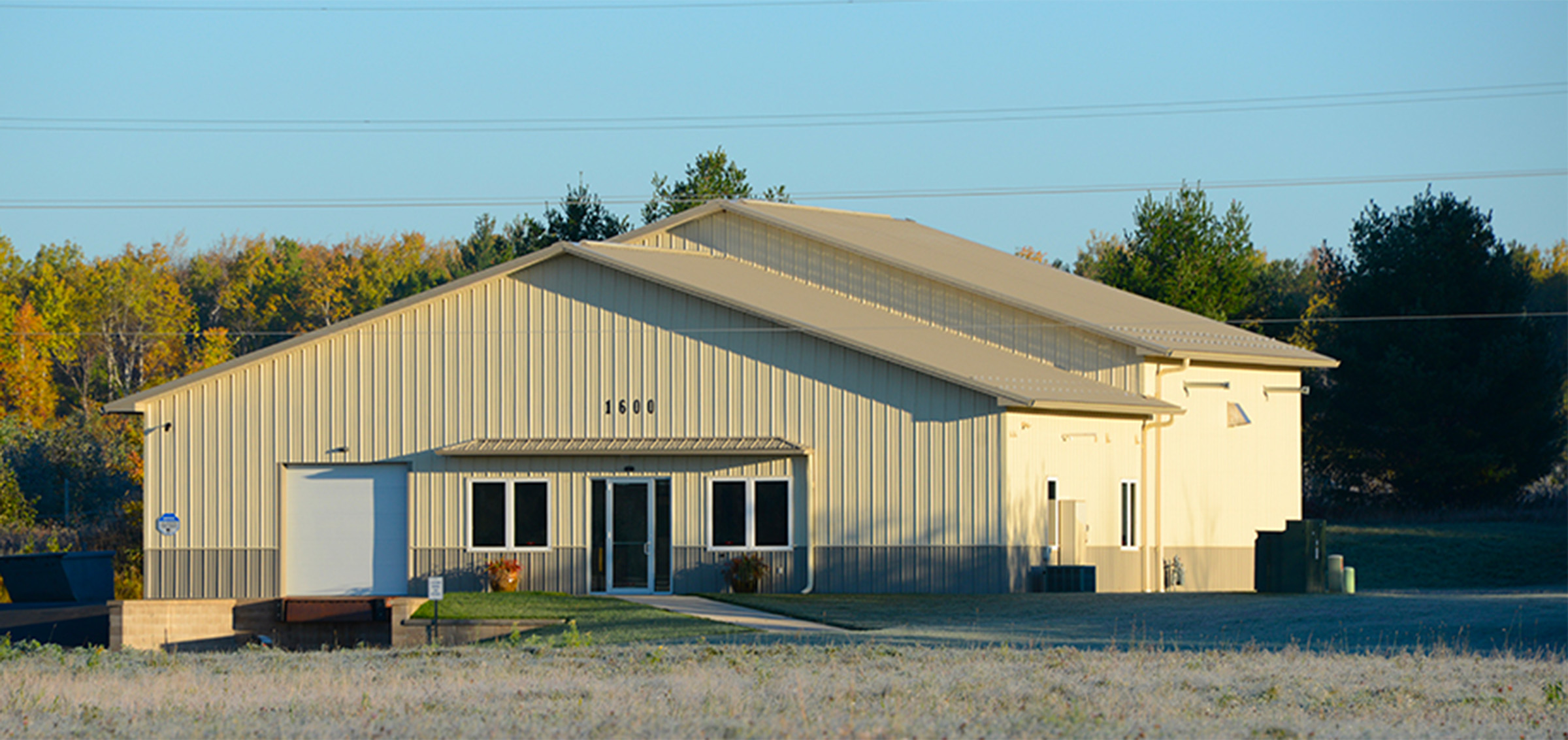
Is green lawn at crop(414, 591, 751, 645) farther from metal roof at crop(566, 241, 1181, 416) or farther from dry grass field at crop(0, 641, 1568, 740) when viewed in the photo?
metal roof at crop(566, 241, 1181, 416)

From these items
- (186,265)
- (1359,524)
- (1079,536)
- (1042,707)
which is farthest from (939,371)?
(186,265)

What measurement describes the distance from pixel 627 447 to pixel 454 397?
132 inches

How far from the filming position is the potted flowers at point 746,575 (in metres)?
30.0

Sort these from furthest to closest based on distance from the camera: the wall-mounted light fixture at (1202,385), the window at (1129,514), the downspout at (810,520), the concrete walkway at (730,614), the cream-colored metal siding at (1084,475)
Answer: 1. the wall-mounted light fixture at (1202,385)
2. the window at (1129,514)
3. the downspout at (810,520)
4. the cream-colored metal siding at (1084,475)
5. the concrete walkway at (730,614)

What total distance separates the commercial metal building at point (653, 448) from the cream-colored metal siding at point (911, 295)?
10cm

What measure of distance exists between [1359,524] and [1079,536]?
Answer: 2474 cm

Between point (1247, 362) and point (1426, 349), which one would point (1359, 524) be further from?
point (1247, 362)

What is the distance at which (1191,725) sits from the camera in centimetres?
1373

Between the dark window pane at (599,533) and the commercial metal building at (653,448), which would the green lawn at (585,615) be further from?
the commercial metal building at (653,448)

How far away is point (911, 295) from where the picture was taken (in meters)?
35.2

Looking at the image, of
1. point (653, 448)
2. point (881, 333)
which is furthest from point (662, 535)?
point (881, 333)

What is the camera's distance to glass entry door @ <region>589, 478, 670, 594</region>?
100 feet

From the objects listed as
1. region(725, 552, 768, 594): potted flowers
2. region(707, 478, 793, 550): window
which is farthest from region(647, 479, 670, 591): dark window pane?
region(725, 552, 768, 594): potted flowers

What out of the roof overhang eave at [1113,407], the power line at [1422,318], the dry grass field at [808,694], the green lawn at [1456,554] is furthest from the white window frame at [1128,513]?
the power line at [1422,318]
